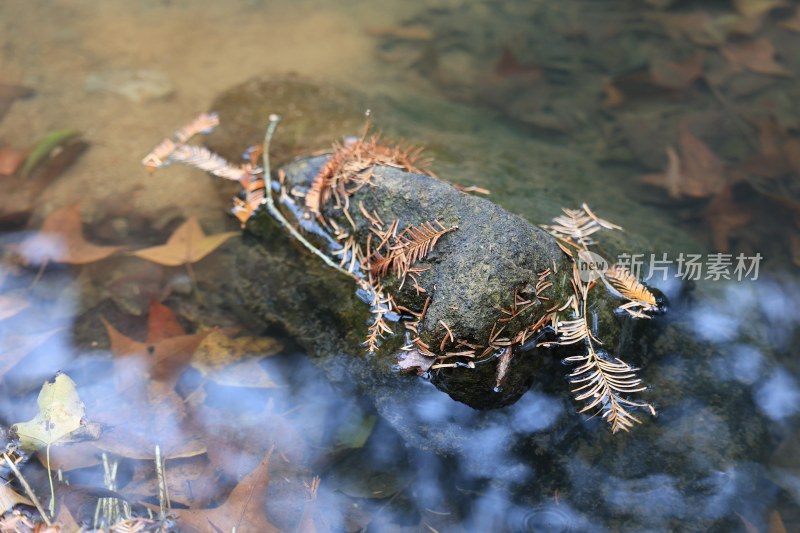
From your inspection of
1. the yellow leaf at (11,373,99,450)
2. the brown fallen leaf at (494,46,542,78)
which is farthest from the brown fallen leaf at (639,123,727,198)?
the yellow leaf at (11,373,99,450)

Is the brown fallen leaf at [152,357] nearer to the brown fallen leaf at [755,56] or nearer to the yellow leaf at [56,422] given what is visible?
the yellow leaf at [56,422]

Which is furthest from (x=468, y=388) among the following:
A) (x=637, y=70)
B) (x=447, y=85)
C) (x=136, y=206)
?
(x=637, y=70)

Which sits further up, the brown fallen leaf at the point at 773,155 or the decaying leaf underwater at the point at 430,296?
the decaying leaf underwater at the point at 430,296

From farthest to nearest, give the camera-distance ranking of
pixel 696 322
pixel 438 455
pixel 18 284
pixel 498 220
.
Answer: pixel 18 284
pixel 696 322
pixel 438 455
pixel 498 220

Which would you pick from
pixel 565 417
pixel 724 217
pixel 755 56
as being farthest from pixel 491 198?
pixel 755 56

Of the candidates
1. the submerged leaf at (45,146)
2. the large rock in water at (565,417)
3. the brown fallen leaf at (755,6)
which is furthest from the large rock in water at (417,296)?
the brown fallen leaf at (755,6)

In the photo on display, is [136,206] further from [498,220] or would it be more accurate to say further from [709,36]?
[709,36]
